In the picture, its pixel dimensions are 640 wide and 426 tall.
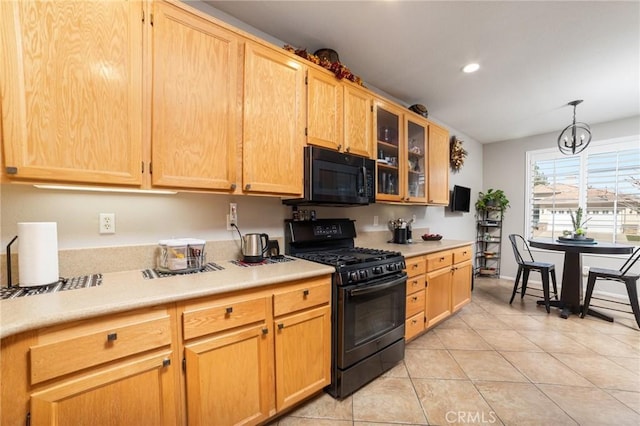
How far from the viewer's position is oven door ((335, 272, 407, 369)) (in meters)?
1.72

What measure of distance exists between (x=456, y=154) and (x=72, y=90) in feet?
15.0

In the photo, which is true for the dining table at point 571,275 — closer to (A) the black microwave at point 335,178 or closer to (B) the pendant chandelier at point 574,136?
(B) the pendant chandelier at point 574,136

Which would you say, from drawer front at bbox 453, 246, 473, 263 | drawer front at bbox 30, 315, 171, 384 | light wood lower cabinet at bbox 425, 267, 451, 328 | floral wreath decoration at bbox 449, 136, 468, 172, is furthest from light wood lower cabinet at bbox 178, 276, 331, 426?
floral wreath decoration at bbox 449, 136, 468, 172

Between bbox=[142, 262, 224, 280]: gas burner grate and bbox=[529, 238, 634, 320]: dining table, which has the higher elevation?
bbox=[142, 262, 224, 280]: gas burner grate

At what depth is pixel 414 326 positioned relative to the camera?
2426 mm

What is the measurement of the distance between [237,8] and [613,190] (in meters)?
5.42

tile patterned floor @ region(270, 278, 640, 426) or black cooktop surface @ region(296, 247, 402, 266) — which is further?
black cooktop surface @ region(296, 247, 402, 266)

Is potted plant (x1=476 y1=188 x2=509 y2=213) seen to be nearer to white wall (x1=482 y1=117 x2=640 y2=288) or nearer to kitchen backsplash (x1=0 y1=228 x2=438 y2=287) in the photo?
white wall (x1=482 y1=117 x2=640 y2=288)

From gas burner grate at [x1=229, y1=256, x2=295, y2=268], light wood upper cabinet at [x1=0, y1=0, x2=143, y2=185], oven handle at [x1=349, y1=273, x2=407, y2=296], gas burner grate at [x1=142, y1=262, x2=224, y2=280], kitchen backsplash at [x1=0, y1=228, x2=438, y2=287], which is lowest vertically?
oven handle at [x1=349, y1=273, x2=407, y2=296]

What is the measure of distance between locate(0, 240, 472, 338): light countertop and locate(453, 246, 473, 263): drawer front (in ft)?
6.32

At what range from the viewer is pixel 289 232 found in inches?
86.0

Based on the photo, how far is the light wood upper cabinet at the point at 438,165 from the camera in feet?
10.5

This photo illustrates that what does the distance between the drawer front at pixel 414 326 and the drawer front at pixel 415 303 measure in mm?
45

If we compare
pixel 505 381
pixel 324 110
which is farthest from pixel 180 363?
pixel 505 381
